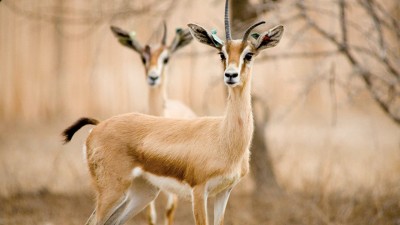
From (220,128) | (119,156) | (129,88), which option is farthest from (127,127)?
(129,88)

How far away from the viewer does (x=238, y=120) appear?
572cm

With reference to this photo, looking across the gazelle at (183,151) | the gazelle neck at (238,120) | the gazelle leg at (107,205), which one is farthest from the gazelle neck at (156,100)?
the gazelle neck at (238,120)

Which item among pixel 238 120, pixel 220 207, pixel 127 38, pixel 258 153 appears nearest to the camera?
pixel 238 120

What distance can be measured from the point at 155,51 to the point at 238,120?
3189 mm

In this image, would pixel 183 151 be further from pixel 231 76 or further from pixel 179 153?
pixel 231 76

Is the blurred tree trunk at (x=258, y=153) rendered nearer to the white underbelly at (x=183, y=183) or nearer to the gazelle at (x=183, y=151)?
the gazelle at (x=183, y=151)

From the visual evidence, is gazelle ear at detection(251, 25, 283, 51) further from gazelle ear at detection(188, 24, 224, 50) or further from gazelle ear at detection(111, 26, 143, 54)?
gazelle ear at detection(111, 26, 143, 54)

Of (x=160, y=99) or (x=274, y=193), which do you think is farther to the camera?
(x=274, y=193)

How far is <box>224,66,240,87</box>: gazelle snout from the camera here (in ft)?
17.5

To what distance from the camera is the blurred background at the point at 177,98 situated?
382 inches

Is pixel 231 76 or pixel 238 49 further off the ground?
pixel 238 49

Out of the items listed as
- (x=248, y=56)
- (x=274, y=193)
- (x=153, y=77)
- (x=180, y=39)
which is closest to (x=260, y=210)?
(x=274, y=193)

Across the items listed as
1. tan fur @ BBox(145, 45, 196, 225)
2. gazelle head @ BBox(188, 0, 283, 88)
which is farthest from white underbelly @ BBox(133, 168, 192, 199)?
tan fur @ BBox(145, 45, 196, 225)

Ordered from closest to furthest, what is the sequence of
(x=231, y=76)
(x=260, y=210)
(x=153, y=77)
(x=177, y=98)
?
(x=231, y=76), (x=153, y=77), (x=260, y=210), (x=177, y=98)
